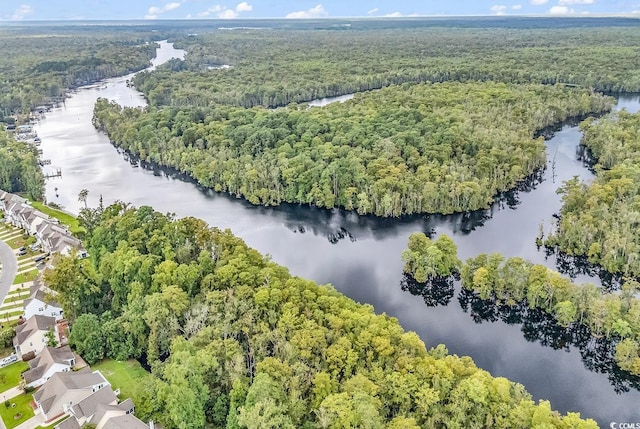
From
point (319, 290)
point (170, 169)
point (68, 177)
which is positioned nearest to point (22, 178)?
point (68, 177)

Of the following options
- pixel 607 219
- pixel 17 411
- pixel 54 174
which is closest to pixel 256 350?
pixel 17 411

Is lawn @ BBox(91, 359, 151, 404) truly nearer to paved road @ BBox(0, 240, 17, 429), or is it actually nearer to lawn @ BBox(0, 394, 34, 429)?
lawn @ BBox(0, 394, 34, 429)

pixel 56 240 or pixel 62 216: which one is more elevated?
pixel 56 240

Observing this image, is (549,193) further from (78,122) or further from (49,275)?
(78,122)

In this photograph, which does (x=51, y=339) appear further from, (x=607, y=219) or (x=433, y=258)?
(x=607, y=219)

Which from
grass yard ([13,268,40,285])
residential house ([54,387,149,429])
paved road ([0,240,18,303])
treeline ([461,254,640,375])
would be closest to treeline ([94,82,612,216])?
treeline ([461,254,640,375])

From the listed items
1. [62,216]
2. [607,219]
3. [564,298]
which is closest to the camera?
[564,298]

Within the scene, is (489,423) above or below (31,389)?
above
